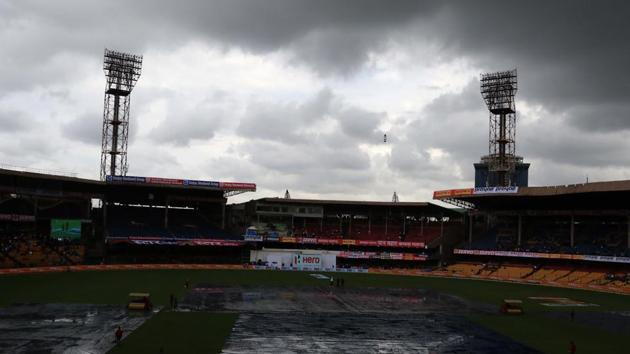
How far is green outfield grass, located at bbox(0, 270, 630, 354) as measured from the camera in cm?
3772

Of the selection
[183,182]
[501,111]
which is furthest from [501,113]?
[183,182]

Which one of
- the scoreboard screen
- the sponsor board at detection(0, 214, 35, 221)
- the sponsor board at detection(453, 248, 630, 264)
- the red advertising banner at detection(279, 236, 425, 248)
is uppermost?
the sponsor board at detection(0, 214, 35, 221)

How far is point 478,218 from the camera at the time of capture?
114438mm

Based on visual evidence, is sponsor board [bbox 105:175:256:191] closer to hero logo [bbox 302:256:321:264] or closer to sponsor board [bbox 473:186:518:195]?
hero logo [bbox 302:256:321:264]

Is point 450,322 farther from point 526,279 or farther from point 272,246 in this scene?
point 272,246

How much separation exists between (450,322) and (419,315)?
3496 millimetres

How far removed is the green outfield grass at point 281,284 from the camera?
37719 millimetres

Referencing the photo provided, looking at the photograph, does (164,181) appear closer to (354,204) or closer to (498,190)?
(354,204)

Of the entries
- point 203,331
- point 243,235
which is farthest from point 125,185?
point 203,331

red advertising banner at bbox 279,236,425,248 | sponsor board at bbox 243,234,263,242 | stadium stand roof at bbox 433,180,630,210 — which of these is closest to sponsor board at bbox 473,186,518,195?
stadium stand roof at bbox 433,180,630,210

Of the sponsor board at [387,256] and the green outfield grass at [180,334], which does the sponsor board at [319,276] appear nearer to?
the sponsor board at [387,256]

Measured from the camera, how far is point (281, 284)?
220 ft

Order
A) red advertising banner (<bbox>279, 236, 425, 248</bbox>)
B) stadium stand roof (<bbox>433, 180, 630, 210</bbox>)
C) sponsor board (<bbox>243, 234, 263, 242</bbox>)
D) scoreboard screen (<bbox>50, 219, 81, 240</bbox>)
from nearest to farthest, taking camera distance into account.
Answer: stadium stand roof (<bbox>433, 180, 630, 210</bbox>) → scoreboard screen (<bbox>50, 219, 81, 240</bbox>) → sponsor board (<bbox>243, 234, 263, 242</bbox>) → red advertising banner (<bbox>279, 236, 425, 248</bbox>)

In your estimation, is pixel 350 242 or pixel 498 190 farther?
pixel 350 242
